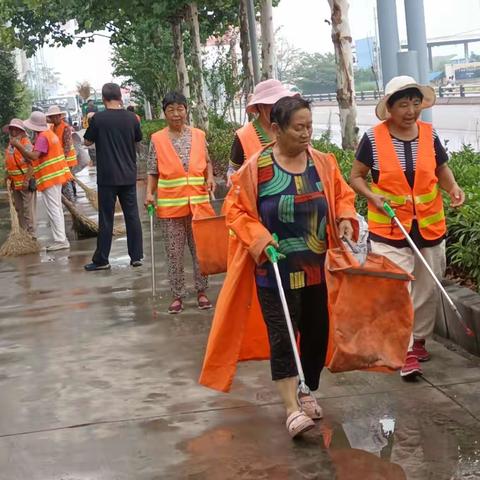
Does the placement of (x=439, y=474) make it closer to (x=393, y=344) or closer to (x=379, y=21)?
(x=393, y=344)

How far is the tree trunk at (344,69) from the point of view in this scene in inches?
433

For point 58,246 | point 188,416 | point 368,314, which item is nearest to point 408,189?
point 368,314

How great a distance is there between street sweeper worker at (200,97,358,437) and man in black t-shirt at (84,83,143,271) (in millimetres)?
5285

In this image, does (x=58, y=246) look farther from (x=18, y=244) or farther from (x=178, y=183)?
(x=178, y=183)

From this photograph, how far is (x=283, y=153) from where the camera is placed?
505cm

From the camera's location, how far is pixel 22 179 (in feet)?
42.8

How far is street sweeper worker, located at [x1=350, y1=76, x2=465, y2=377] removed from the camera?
5.75 metres

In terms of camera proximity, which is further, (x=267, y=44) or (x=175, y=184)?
(x=267, y=44)

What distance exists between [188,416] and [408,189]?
1.75 metres

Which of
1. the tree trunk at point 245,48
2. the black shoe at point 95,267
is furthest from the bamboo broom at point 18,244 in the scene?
the tree trunk at point 245,48

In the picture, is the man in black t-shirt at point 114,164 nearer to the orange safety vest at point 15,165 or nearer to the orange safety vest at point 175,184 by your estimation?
the orange safety vest at point 175,184

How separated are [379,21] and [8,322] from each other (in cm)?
426

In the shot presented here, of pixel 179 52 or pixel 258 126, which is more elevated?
pixel 179 52

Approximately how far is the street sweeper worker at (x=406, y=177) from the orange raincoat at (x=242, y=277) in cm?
69
